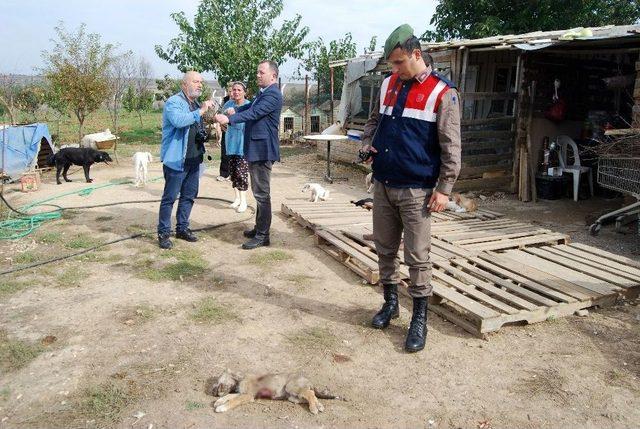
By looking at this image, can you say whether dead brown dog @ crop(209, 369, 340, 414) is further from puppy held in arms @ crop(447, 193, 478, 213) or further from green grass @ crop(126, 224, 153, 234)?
puppy held in arms @ crop(447, 193, 478, 213)

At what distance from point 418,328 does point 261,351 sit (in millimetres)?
1060

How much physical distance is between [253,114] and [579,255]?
353 cm

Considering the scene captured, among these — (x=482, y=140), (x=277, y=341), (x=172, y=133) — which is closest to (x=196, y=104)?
(x=172, y=133)

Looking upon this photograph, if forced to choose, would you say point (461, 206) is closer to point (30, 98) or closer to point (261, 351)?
point (261, 351)

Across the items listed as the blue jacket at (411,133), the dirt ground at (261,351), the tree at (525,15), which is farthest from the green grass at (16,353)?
the tree at (525,15)

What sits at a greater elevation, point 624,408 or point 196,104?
point 196,104

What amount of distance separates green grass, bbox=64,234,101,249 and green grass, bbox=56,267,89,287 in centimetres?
73

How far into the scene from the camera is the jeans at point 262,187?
531cm

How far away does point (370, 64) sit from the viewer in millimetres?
11461

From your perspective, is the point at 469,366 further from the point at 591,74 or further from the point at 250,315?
the point at 591,74

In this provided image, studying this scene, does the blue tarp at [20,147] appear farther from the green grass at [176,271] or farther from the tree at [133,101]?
the tree at [133,101]

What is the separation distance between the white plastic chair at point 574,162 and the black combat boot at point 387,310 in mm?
5980

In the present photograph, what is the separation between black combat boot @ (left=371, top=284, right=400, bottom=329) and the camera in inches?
145

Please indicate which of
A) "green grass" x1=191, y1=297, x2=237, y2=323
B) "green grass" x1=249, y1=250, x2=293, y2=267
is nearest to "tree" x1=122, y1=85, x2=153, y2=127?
"green grass" x1=249, y1=250, x2=293, y2=267
